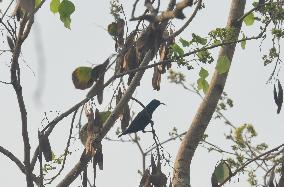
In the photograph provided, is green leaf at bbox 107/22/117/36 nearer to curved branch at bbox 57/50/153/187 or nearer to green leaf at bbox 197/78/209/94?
curved branch at bbox 57/50/153/187

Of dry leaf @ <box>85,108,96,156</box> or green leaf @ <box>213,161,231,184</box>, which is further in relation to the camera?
green leaf @ <box>213,161,231,184</box>

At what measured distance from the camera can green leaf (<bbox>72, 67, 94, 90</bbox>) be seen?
12.4 ft

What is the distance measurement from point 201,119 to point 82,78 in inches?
69.2

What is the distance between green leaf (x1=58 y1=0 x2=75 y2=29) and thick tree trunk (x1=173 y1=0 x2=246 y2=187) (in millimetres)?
1537

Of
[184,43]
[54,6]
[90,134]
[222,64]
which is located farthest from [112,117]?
[222,64]

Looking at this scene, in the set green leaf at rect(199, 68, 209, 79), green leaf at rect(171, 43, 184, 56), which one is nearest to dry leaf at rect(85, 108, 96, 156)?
green leaf at rect(171, 43, 184, 56)

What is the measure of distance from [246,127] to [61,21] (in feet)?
16.4

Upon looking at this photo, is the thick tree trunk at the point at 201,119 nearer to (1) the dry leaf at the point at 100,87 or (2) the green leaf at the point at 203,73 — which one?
(2) the green leaf at the point at 203,73

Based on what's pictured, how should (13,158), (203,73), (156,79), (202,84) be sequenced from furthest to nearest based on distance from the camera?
(202,84), (203,73), (156,79), (13,158)

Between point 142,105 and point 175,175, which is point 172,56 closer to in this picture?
point 142,105

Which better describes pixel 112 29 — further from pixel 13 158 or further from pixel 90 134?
pixel 13 158

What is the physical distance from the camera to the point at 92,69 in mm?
3678

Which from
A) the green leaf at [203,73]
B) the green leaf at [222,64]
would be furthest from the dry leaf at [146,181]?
the green leaf at [203,73]

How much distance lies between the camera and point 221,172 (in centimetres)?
491
